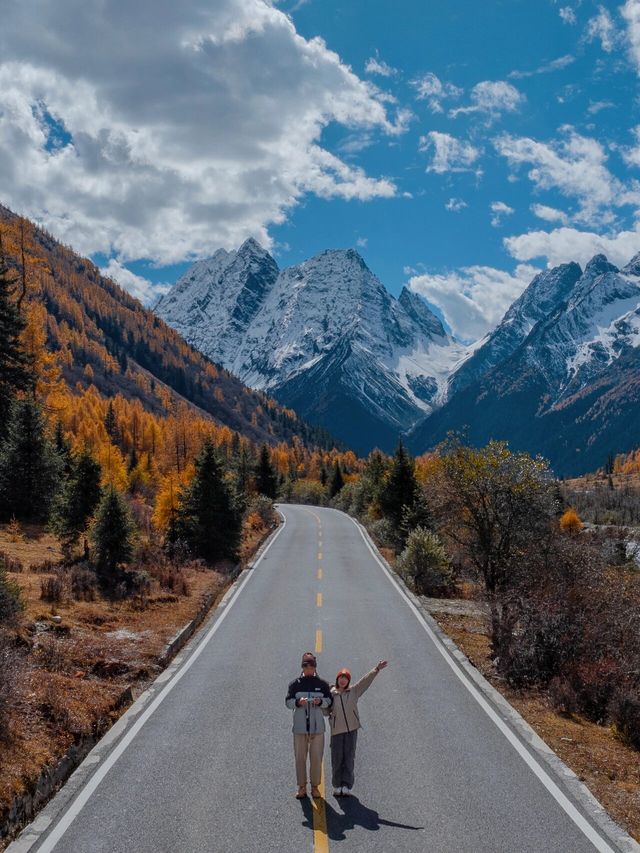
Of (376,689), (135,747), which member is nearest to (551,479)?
(376,689)

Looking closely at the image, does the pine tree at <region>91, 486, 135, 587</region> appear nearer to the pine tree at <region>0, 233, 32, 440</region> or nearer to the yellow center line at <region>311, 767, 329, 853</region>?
the yellow center line at <region>311, 767, 329, 853</region>

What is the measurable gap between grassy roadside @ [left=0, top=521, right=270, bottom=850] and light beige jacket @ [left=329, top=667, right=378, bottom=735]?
12.3ft

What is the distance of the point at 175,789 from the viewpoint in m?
7.71

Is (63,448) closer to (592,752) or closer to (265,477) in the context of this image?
(265,477)

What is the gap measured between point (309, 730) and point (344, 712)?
508 mm

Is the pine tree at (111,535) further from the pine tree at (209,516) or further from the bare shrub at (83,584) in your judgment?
the pine tree at (209,516)

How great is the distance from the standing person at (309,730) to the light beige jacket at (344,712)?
0.57ft

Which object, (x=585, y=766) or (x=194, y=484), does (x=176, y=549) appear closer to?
(x=194, y=484)

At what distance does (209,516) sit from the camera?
28.0 metres

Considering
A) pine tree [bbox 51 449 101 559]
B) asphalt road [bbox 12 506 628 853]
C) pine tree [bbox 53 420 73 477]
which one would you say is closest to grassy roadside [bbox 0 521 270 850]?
asphalt road [bbox 12 506 628 853]

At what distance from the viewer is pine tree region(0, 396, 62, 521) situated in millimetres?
33062

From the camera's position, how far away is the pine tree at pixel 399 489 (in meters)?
38.4

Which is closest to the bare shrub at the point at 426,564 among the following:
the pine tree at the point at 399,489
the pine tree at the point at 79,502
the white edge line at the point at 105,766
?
the pine tree at the point at 399,489

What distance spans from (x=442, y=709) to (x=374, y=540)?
97.5ft
